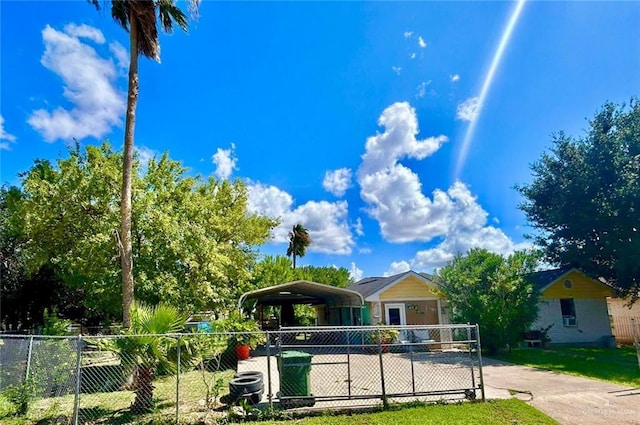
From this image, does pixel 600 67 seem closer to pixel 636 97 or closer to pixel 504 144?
pixel 504 144

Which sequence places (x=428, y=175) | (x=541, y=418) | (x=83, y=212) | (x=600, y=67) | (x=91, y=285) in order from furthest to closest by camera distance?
1. (x=428, y=175)
2. (x=91, y=285)
3. (x=83, y=212)
4. (x=600, y=67)
5. (x=541, y=418)

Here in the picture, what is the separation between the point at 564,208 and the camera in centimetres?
2192

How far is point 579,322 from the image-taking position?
21875mm

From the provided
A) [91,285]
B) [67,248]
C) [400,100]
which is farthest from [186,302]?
[400,100]

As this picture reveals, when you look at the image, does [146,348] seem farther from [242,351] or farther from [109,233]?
[242,351]

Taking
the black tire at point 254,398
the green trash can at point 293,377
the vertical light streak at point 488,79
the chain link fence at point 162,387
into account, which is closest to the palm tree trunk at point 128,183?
the chain link fence at point 162,387

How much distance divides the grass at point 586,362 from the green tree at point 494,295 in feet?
3.43

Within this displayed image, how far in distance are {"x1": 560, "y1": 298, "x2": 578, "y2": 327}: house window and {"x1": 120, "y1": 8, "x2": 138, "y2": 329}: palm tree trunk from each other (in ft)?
73.9

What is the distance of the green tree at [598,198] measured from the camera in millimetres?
19875

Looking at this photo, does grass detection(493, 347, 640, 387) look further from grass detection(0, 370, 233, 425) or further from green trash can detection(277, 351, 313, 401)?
grass detection(0, 370, 233, 425)

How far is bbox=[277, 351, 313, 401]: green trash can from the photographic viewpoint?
Result: 7.92 meters

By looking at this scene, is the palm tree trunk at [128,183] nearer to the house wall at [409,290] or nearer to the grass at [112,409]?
the grass at [112,409]

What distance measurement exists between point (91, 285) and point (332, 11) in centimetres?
1372

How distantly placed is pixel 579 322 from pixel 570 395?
15865 mm
